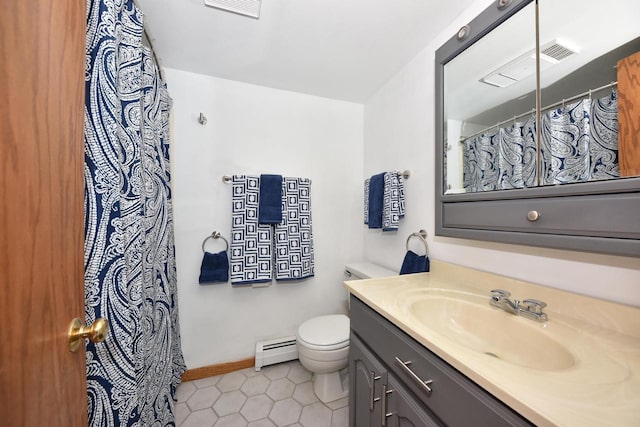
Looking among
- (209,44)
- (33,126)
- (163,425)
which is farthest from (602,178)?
(163,425)

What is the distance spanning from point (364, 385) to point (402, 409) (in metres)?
0.26

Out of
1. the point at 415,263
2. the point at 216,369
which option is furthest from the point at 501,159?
the point at 216,369

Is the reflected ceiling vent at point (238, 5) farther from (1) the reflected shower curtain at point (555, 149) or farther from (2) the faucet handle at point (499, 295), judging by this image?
(2) the faucet handle at point (499, 295)

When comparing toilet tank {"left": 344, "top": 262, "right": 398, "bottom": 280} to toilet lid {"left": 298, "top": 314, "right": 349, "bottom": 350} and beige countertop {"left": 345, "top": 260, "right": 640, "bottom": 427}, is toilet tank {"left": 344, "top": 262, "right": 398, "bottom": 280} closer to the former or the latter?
toilet lid {"left": 298, "top": 314, "right": 349, "bottom": 350}

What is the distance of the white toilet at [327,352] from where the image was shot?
1.41 meters

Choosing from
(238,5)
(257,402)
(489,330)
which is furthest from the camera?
(257,402)

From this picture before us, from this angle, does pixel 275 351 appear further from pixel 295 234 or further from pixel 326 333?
pixel 295 234

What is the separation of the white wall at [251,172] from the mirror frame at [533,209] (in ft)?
3.00

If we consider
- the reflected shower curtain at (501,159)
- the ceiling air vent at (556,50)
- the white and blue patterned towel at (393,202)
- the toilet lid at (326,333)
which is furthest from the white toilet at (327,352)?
the ceiling air vent at (556,50)

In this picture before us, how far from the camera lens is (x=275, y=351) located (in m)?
1.79

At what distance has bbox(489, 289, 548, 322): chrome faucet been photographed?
0.77m

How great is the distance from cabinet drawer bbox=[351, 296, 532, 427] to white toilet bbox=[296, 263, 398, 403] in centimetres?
57

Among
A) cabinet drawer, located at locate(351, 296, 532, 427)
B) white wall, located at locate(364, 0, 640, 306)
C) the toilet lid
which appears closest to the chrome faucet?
white wall, located at locate(364, 0, 640, 306)

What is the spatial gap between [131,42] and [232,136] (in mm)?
887
